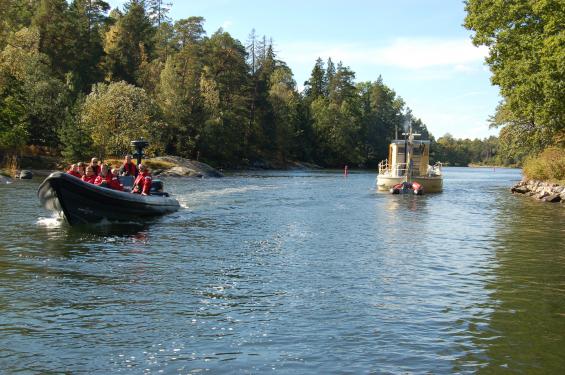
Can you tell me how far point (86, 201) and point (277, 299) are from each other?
11.2 m

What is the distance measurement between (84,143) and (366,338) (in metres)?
52.1

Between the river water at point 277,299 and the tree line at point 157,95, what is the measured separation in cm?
3855

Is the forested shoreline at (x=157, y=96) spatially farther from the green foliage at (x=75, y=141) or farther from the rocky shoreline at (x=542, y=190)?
the rocky shoreline at (x=542, y=190)

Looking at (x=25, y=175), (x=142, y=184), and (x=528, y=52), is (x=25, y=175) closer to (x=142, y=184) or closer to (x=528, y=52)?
(x=142, y=184)

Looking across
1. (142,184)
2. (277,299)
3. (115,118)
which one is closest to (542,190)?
(142,184)

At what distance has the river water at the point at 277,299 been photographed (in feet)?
23.8

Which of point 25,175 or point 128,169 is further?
point 25,175

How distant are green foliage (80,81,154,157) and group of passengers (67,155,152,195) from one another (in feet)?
117

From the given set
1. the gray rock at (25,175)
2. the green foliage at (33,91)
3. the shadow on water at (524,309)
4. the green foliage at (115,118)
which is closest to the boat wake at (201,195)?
the gray rock at (25,175)

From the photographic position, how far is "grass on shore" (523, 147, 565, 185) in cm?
3803

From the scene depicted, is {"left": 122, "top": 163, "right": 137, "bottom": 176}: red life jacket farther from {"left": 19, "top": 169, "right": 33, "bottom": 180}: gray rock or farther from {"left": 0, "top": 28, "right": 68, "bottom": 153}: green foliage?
{"left": 0, "top": 28, "right": 68, "bottom": 153}: green foliage

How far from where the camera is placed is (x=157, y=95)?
245 feet

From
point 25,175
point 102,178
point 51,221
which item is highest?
point 102,178

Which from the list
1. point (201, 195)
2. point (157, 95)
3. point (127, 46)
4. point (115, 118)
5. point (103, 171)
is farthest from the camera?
point (127, 46)
